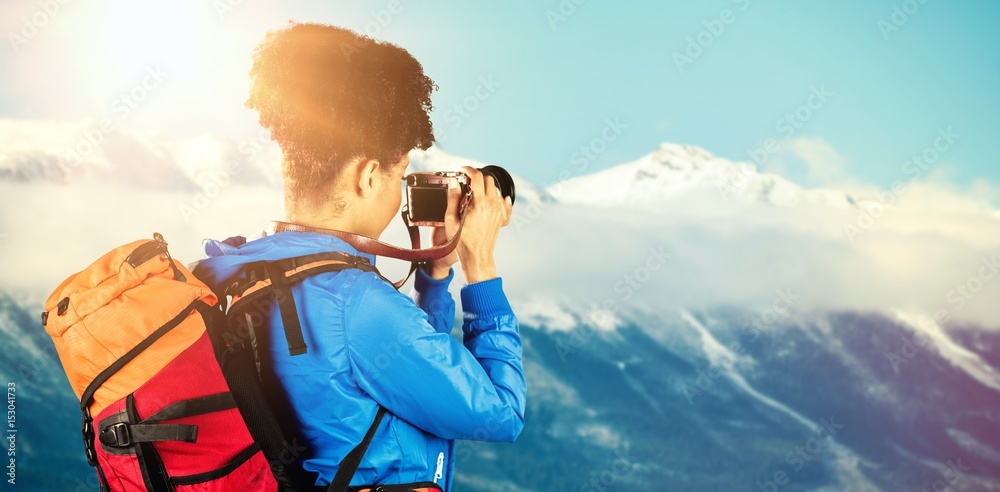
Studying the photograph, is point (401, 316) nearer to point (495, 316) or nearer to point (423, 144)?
point (495, 316)

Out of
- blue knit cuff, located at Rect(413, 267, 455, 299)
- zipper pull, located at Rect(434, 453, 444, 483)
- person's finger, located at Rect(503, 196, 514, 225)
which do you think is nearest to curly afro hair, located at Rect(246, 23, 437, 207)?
person's finger, located at Rect(503, 196, 514, 225)

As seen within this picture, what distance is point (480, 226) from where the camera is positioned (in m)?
1.86

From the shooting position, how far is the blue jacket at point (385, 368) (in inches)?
62.1

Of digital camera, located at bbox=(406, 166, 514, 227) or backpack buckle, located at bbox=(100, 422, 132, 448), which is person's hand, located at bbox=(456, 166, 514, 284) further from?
backpack buckle, located at bbox=(100, 422, 132, 448)

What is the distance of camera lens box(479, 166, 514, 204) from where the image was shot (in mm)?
1990

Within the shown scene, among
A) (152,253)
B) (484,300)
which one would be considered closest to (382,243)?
(484,300)

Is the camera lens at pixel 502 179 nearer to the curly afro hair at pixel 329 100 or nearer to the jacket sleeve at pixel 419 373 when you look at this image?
the curly afro hair at pixel 329 100

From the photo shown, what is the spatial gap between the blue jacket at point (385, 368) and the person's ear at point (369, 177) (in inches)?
5.0

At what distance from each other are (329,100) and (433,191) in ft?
1.18

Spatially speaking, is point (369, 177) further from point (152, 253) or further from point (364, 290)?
point (152, 253)

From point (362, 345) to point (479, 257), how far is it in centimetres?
37

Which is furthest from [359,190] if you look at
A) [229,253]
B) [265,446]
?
[265,446]

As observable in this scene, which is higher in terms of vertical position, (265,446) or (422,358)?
(422,358)

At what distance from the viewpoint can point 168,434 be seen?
5.06 ft
